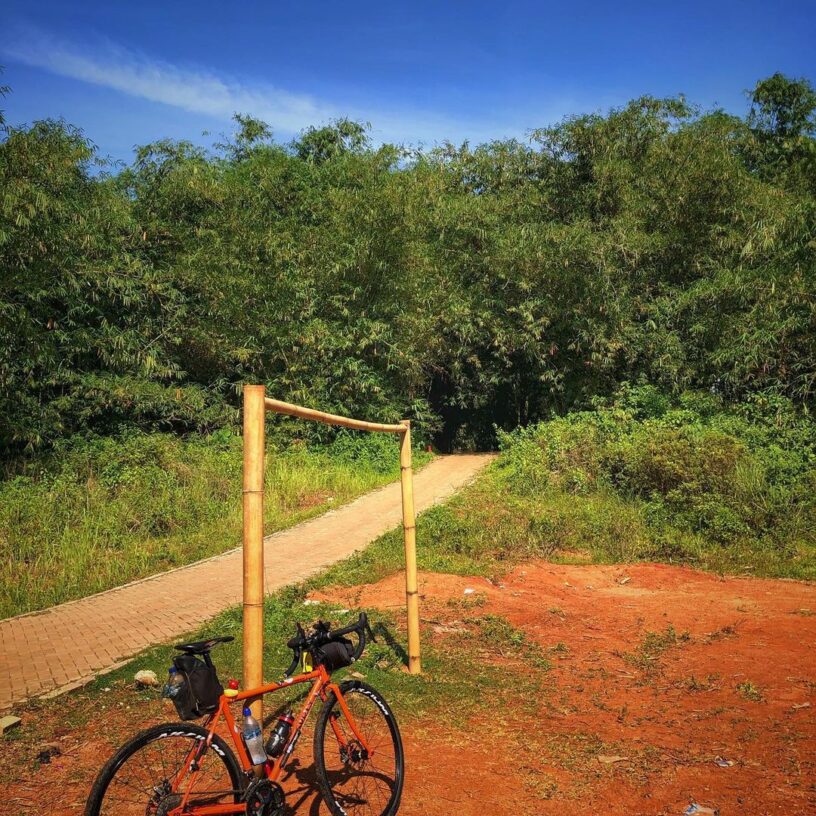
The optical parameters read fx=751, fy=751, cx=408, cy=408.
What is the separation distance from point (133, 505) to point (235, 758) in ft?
29.0

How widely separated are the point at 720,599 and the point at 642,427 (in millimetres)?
6572

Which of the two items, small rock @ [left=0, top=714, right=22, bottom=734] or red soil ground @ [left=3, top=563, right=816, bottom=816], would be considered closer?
red soil ground @ [left=3, top=563, right=816, bottom=816]

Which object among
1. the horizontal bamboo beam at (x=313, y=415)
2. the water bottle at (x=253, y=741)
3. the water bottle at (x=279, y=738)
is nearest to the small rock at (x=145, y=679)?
the horizontal bamboo beam at (x=313, y=415)

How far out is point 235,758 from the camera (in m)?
3.12

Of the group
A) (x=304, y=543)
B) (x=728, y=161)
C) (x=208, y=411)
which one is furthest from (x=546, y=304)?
(x=304, y=543)

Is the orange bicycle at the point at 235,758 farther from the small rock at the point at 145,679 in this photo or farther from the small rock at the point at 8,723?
the small rock at the point at 145,679

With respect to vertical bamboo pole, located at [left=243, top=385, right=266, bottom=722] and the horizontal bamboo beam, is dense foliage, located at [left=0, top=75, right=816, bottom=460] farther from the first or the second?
vertical bamboo pole, located at [left=243, top=385, right=266, bottom=722]

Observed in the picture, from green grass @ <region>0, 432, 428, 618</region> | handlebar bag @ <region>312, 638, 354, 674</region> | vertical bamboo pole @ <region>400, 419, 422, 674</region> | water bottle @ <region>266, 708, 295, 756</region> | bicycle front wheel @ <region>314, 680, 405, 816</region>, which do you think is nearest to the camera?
water bottle @ <region>266, 708, 295, 756</region>

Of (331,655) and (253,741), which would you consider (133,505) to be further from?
(253,741)

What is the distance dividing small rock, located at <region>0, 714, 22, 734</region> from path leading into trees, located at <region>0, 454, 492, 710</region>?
46 cm

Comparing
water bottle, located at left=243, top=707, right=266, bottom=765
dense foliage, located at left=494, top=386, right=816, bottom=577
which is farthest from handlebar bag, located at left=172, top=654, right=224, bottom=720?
dense foliage, located at left=494, top=386, right=816, bottom=577

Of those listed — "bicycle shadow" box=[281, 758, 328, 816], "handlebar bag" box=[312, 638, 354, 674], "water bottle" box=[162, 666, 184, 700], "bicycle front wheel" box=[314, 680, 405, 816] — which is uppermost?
"water bottle" box=[162, 666, 184, 700]

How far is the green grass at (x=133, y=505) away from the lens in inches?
348

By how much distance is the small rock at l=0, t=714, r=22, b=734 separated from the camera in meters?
4.67
